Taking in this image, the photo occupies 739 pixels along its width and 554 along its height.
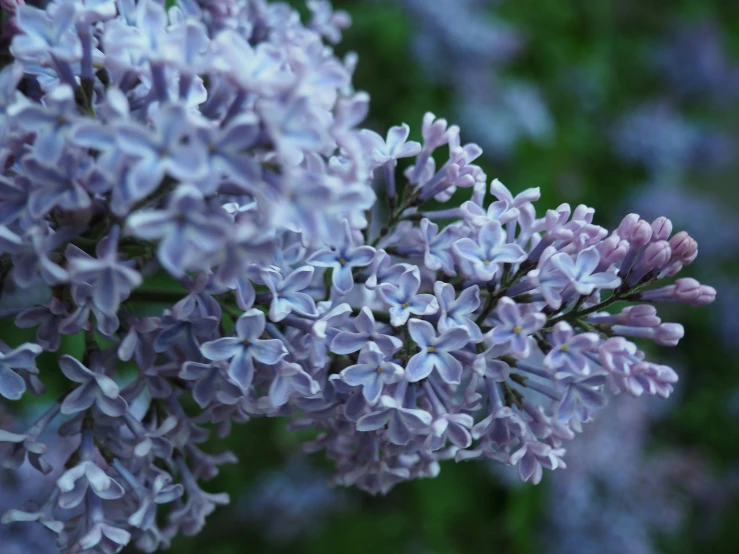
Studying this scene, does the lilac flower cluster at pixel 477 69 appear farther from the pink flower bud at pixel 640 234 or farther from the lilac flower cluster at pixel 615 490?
the pink flower bud at pixel 640 234

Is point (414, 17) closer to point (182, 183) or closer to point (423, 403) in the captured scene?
point (423, 403)

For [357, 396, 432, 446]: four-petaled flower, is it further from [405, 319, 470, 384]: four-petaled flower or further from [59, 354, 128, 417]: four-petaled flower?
[59, 354, 128, 417]: four-petaled flower

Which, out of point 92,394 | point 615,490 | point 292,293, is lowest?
point 615,490

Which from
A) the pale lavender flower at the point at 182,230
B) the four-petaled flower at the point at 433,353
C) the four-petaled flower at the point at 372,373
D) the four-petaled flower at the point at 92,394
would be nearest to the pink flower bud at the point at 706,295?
the four-petaled flower at the point at 433,353

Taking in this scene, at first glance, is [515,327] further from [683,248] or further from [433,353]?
[683,248]

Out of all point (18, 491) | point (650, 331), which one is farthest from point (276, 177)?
point (18, 491)

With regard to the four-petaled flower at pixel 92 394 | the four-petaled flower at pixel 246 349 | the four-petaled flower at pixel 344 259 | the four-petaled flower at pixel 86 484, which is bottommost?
the four-petaled flower at pixel 86 484

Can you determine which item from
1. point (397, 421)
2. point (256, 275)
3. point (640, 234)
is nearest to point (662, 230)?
point (640, 234)

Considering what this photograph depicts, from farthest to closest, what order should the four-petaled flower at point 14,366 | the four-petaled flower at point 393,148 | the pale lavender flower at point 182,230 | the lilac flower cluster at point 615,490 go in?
the lilac flower cluster at point 615,490 → the four-petaled flower at point 393,148 → the four-petaled flower at point 14,366 → the pale lavender flower at point 182,230

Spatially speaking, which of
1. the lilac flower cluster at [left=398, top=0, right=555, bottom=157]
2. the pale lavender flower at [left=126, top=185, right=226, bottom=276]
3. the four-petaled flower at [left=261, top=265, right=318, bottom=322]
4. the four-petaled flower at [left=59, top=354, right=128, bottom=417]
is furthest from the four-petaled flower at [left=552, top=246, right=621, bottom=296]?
the lilac flower cluster at [left=398, top=0, right=555, bottom=157]
